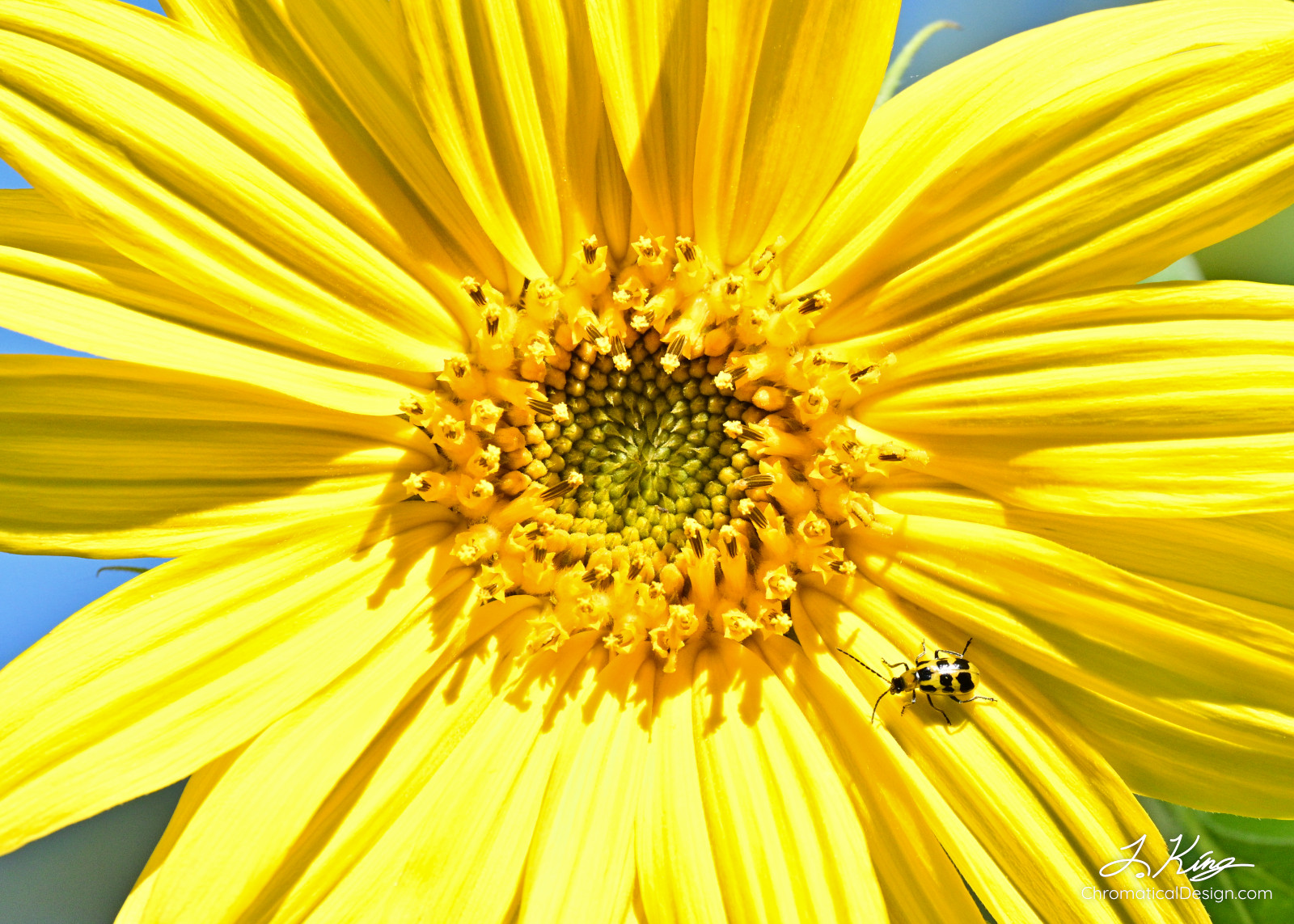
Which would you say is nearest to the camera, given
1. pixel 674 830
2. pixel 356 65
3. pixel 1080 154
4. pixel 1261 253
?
pixel 1080 154

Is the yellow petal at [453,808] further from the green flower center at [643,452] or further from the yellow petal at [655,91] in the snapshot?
the yellow petal at [655,91]

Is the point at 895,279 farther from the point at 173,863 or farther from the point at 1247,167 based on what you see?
the point at 173,863

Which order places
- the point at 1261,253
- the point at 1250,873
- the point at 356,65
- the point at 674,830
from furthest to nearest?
the point at 1261,253 < the point at 1250,873 < the point at 674,830 < the point at 356,65

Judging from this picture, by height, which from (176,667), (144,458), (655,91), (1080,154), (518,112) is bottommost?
(176,667)

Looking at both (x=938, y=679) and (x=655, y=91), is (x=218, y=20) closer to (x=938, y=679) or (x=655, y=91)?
(x=655, y=91)

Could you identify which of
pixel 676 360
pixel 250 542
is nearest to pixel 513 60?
pixel 676 360

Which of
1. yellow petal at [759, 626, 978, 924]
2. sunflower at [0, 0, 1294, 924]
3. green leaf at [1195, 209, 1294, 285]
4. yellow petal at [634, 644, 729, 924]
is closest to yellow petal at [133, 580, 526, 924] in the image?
sunflower at [0, 0, 1294, 924]

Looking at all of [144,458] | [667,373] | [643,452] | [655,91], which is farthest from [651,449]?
[144,458]
